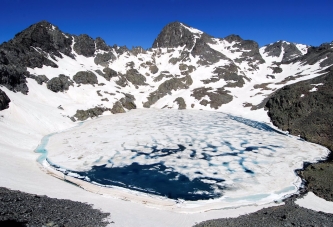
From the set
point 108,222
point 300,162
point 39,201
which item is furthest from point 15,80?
point 300,162

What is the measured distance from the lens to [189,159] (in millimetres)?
31703

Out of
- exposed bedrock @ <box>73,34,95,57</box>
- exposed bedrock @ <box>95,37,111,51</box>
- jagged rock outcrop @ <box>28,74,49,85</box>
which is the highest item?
exposed bedrock @ <box>95,37,111,51</box>

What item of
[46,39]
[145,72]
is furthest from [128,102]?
[46,39]

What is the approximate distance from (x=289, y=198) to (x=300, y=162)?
35.8 feet

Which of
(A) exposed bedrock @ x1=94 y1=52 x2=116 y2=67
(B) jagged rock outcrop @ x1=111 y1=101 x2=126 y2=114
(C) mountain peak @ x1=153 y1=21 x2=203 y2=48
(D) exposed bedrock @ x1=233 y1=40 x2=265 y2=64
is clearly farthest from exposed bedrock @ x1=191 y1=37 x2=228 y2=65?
(B) jagged rock outcrop @ x1=111 y1=101 x2=126 y2=114

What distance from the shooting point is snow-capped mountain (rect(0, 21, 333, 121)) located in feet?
232

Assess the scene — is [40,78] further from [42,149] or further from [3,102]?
[42,149]

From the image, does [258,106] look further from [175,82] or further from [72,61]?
[72,61]

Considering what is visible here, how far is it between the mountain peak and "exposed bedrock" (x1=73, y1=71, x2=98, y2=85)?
69.0 meters

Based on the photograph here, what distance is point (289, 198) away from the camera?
2211 centimetres

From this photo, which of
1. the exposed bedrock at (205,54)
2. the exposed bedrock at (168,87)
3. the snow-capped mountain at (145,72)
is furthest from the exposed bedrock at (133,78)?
the exposed bedrock at (205,54)

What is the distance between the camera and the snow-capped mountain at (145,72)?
70631 millimetres

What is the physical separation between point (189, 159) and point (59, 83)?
5680 centimetres

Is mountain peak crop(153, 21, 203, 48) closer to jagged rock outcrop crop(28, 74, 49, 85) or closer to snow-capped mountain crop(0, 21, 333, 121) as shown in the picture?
snow-capped mountain crop(0, 21, 333, 121)
